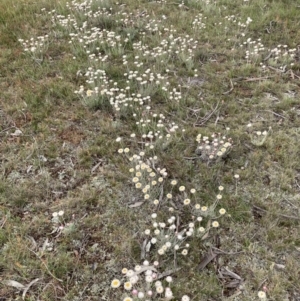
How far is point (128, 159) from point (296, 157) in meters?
2.06

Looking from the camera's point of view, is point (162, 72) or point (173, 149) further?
point (162, 72)

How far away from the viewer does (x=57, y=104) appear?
215 inches

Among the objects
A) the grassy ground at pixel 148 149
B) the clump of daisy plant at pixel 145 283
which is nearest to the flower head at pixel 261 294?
the grassy ground at pixel 148 149

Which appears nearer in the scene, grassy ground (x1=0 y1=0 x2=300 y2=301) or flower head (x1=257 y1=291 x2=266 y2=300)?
flower head (x1=257 y1=291 x2=266 y2=300)

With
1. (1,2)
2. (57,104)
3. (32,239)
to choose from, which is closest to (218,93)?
(57,104)

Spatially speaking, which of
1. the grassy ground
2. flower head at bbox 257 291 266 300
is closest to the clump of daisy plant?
the grassy ground

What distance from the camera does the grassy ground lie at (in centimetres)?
356

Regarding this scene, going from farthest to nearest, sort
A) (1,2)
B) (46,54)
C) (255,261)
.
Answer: (1,2) < (46,54) < (255,261)

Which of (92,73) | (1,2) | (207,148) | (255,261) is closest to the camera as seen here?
(255,261)

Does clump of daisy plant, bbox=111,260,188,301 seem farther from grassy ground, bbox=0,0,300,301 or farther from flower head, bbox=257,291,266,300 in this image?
flower head, bbox=257,291,266,300

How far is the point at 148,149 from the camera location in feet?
15.1

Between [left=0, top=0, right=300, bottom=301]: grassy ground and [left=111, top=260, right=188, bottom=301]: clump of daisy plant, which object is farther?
[left=0, top=0, right=300, bottom=301]: grassy ground

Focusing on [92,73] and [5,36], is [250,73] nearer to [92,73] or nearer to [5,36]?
[92,73]

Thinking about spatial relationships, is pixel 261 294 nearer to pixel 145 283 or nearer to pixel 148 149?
pixel 145 283
